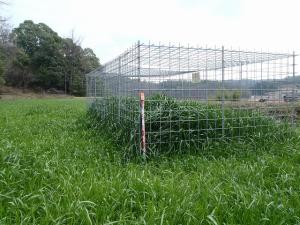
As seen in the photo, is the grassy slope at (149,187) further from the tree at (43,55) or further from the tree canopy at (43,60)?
the tree at (43,55)

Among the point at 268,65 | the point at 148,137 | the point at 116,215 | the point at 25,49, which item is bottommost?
the point at 116,215

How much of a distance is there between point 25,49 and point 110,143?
135 ft

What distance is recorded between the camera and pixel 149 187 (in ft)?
10.8

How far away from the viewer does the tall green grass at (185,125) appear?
17.2 ft

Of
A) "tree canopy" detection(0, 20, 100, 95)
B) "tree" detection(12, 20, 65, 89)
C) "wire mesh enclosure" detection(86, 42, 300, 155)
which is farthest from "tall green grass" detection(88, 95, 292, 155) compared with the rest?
"tree" detection(12, 20, 65, 89)

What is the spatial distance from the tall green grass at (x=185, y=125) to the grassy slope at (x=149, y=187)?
0.33 m

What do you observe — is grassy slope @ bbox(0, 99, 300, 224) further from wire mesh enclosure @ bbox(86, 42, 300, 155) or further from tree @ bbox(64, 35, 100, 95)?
tree @ bbox(64, 35, 100, 95)

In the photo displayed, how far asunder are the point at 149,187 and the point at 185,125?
7.91 ft

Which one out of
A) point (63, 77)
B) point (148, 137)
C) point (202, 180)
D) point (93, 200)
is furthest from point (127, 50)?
point (63, 77)

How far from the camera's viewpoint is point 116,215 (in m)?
2.81

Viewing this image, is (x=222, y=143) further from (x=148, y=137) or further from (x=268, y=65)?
(x=268, y=65)

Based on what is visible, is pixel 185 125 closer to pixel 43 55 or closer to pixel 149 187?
pixel 149 187

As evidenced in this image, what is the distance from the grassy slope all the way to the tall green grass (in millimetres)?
330

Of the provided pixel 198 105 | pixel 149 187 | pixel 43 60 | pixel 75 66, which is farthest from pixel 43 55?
pixel 149 187
